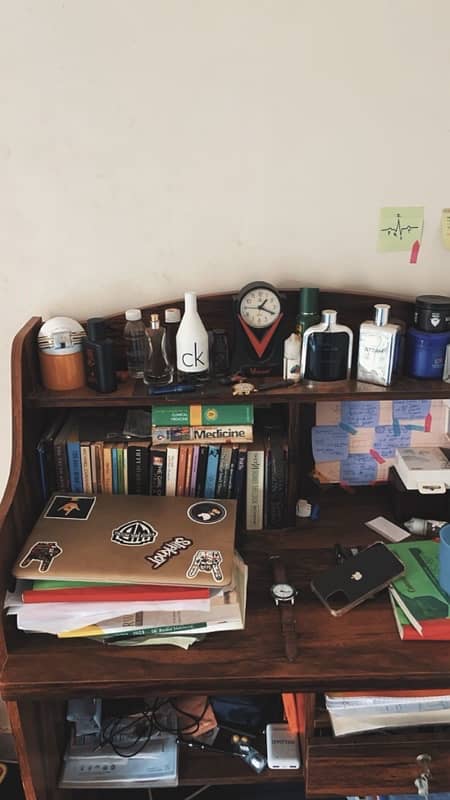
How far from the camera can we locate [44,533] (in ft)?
3.74

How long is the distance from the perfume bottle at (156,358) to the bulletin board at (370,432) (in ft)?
1.11

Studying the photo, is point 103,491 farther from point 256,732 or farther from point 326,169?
point 326,169

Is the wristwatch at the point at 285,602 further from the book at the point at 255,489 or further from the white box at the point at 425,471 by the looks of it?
the white box at the point at 425,471

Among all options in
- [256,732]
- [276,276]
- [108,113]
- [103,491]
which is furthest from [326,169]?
[256,732]

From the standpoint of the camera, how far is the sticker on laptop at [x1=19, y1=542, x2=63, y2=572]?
1.06m

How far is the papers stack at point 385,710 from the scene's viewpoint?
41.8 inches

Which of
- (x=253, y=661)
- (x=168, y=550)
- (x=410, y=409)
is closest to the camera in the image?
(x=253, y=661)

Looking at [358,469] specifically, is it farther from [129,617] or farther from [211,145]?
[211,145]

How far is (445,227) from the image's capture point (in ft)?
3.97

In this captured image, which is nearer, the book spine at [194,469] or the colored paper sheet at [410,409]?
the book spine at [194,469]

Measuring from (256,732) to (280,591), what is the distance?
1.47ft

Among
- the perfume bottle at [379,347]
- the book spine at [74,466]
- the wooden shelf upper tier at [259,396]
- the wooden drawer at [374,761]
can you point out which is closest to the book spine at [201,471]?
the wooden shelf upper tier at [259,396]

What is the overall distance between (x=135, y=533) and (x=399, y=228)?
752mm

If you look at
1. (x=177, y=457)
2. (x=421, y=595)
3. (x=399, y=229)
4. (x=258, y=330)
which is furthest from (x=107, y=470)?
(x=399, y=229)
